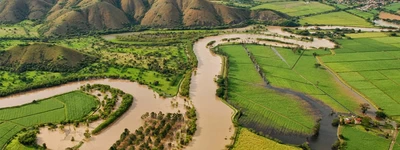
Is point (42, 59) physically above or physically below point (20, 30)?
below

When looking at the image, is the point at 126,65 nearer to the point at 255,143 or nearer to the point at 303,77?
the point at 303,77

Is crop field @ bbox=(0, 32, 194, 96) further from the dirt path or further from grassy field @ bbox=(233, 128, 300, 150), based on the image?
the dirt path

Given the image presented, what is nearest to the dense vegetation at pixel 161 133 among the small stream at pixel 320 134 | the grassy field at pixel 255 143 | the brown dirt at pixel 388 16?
the grassy field at pixel 255 143

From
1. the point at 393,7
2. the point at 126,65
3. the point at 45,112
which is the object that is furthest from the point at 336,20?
the point at 45,112

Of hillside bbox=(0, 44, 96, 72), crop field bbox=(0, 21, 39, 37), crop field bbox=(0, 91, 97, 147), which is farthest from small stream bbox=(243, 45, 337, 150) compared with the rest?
crop field bbox=(0, 21, 39, 37)

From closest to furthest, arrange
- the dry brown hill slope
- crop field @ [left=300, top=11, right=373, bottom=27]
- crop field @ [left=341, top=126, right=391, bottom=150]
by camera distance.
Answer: crop field @ [left=341, top=126, right=391, bottom=150] → the dry brown hill slope → crop field @ [left=300, top=11, right=373, bottom=27]

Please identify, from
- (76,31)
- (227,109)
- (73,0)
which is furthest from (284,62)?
(73,0)

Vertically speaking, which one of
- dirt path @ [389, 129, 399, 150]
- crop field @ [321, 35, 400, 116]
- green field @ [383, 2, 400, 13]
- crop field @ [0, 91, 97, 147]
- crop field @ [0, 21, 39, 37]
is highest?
green field @ [383, 2, 400, 13]
